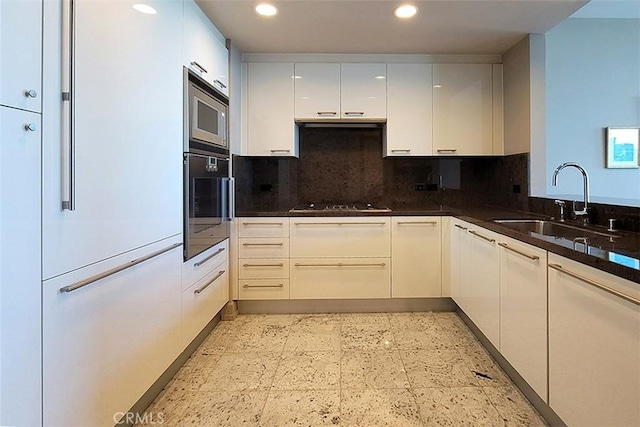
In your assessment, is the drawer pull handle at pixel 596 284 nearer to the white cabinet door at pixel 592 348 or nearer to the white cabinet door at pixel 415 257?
the white cabinet door at pixel 592 348

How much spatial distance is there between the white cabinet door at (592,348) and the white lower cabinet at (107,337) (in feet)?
5.81

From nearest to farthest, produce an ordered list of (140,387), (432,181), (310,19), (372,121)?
1. (140,387)
2. (310,19)
3. (372,121)
4. (432,181)

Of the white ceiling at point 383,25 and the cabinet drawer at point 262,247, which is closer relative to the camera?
the white ceiling at point 383,25

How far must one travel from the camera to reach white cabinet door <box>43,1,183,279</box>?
120cm

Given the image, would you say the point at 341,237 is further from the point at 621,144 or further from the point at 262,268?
the point at 621,144

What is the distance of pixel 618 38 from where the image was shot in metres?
3.46

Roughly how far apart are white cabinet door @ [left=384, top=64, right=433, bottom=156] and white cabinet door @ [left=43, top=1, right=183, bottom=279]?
76.0 inches

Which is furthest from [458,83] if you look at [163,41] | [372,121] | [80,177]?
[80,177]

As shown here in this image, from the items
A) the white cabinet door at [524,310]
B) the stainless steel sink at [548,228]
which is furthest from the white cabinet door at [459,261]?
the white cabinet door at [524,310]

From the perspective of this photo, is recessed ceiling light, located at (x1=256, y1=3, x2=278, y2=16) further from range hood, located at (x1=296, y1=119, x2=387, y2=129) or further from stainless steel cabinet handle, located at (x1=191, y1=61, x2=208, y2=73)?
range hood, located at (x1=296, y1=119, x2=387, y2=129)

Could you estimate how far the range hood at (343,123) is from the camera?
3.44m

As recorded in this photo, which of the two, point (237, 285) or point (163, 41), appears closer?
point (163, 41)

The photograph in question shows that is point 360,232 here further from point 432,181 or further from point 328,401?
point 328,401

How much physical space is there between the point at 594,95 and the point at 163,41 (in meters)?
3.65
